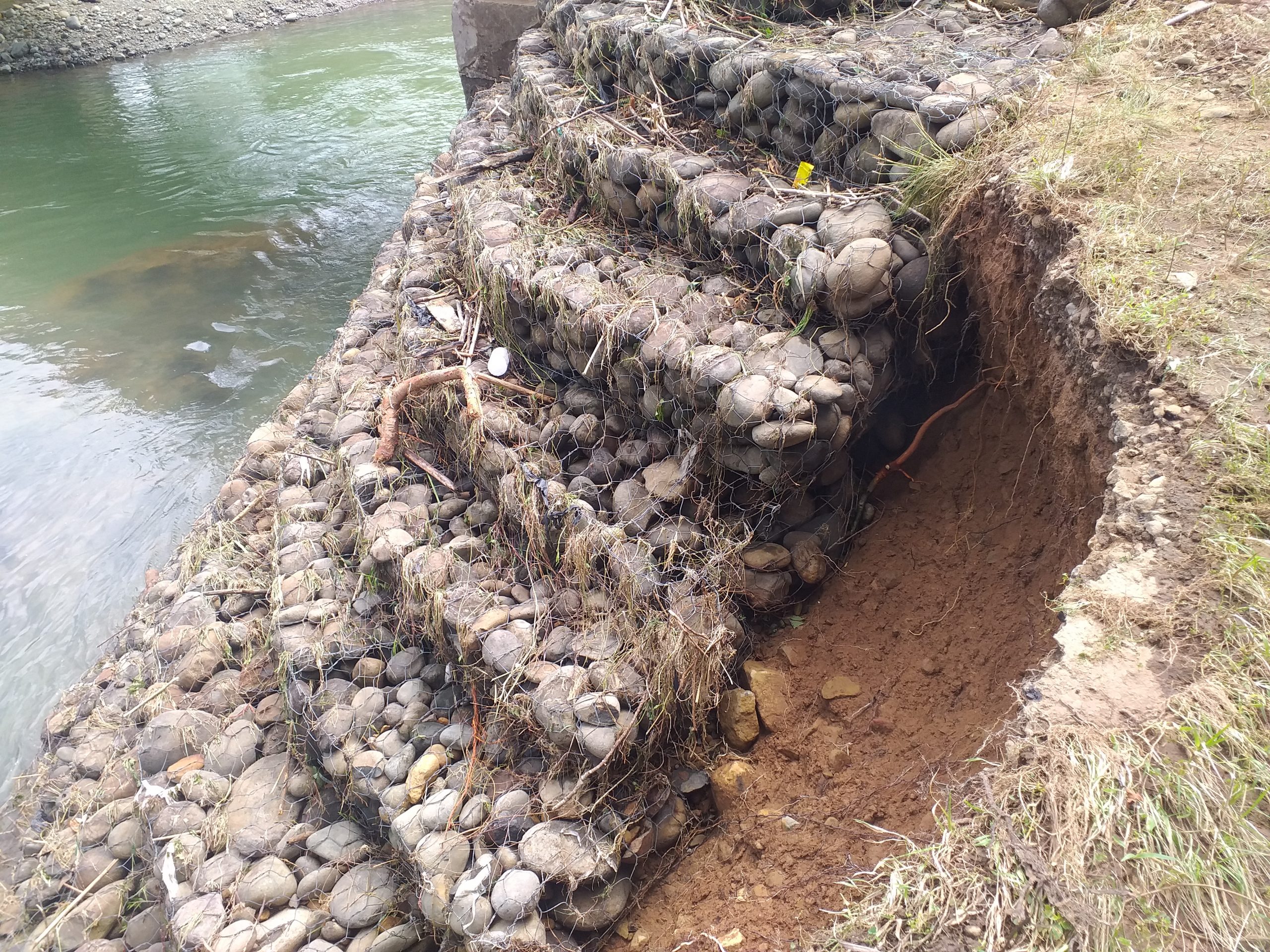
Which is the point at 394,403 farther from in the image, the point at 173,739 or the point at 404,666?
the point at 173,739

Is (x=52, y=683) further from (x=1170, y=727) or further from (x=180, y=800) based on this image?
(x=1170, y=727)

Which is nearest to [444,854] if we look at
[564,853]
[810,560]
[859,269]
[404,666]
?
[564,853]

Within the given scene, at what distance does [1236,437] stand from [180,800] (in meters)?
4.08

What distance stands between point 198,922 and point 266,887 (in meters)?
→ 0.25

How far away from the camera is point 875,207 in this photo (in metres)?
3.45

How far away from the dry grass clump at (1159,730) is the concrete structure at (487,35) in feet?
24.0

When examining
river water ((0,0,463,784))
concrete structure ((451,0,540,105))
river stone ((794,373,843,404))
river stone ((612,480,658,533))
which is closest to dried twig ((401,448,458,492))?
river stone ((612,480,658,533))

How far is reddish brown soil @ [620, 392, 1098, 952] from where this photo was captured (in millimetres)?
2596

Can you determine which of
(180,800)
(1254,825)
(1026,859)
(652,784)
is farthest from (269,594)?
(1254,825)

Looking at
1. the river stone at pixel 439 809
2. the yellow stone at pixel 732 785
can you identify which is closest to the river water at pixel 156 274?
the river stone at pixel 439 809

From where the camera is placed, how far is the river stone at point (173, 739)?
3822 millimetres

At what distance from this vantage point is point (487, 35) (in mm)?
9258

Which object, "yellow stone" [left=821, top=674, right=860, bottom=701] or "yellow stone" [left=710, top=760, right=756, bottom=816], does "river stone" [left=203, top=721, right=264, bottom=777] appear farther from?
"yellow stone" [left=821, top=674, right=860, bottom=701]

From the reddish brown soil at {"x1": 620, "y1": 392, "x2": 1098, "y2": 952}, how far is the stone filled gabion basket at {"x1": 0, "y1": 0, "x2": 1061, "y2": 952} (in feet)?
0.65
